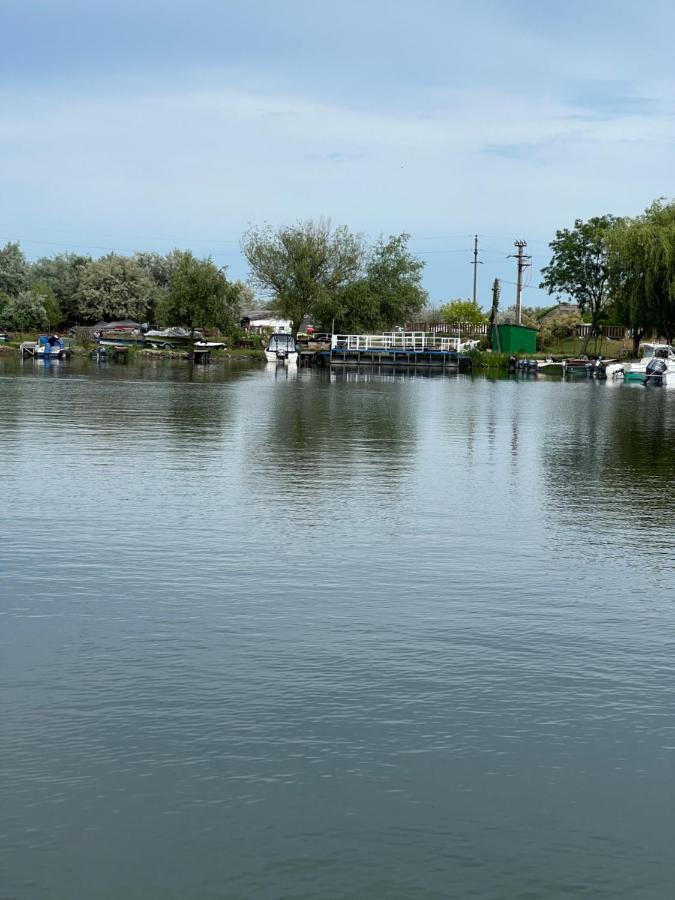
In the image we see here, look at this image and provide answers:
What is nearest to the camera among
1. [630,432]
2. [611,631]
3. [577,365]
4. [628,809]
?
[628,809]

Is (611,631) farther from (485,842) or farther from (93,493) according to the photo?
(93,493)

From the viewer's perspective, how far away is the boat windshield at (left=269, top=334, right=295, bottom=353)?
4581 inches

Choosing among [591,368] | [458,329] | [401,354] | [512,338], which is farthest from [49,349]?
[458,329]

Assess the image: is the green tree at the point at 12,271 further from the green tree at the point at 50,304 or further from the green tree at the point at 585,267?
the green tree at the point at 585,267

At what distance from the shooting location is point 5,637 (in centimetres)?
1049

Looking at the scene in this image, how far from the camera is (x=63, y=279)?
151250mm

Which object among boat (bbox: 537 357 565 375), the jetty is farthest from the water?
boat (bbox: 537 357 565 375)

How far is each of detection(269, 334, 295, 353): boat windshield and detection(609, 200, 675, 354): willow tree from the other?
1310 inches

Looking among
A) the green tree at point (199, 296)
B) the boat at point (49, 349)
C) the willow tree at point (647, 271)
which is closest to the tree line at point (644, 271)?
the willow tree at point (647, 271)

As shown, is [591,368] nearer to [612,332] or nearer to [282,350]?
[612,332]

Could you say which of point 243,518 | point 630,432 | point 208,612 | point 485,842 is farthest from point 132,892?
point 630,432

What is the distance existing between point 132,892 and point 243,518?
1149 centimetres

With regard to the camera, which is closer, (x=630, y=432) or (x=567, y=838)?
(x=567, y=838)

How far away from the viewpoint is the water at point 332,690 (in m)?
6.50
